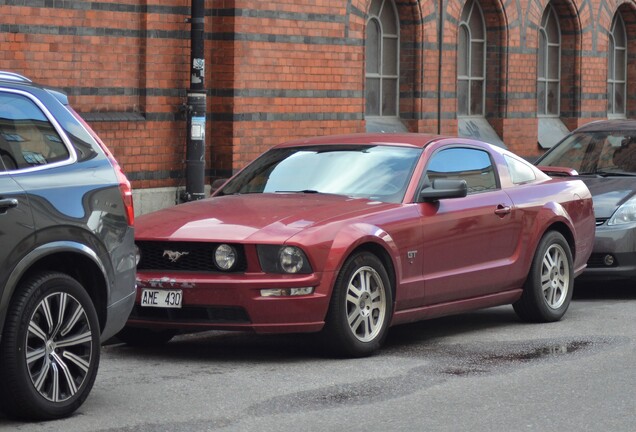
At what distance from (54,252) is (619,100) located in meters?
22.2

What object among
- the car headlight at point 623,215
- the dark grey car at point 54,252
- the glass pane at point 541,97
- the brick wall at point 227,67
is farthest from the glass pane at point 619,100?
the dark grey car at point 54,252

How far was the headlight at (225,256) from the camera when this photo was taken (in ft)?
30.1

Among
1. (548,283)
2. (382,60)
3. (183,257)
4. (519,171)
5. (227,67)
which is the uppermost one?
(382,60)

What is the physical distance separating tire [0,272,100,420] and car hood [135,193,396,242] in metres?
1.82

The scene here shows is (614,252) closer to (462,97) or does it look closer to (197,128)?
(197,128)

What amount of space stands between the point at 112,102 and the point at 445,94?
7.03 meters

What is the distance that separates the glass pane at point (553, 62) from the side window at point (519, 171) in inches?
568

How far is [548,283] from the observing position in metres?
11.4

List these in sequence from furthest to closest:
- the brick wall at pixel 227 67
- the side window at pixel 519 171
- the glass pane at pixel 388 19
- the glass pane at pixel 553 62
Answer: the glass pane at pixel 553 62, the glass pane at pixel 388 19, the brick wall at pixel 227 67, the side window at pixel 519 171

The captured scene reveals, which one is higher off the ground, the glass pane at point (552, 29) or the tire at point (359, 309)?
the glass pane at point (552, 29)

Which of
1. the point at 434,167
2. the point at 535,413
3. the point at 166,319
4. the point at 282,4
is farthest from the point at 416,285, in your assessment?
the point at 282,4

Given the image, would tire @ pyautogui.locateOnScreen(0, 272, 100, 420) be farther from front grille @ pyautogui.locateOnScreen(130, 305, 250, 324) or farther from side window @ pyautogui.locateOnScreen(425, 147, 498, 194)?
side window @ pyautogui.locateOnScreen(425, 147, 498, 194)

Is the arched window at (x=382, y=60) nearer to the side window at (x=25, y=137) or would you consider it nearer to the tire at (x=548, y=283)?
the tire at (x=548, y=283)

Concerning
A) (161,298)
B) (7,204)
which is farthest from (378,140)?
(7,204)
